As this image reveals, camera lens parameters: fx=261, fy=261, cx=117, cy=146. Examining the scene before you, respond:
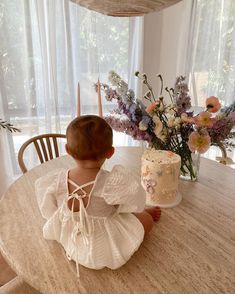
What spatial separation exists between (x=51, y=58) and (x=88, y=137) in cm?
153

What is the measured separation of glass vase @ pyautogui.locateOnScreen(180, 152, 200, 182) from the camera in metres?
1.18

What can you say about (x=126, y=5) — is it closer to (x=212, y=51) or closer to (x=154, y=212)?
(x=154, y=212)

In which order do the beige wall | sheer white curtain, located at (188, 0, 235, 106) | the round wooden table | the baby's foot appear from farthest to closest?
1. the beige wall
2. sheer white curtain, located at (188, 0, 235, 106)
3. the baby's foot
4. the round wooden table

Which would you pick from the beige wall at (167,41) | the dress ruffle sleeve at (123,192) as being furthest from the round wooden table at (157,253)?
the beige wall at (167,41)

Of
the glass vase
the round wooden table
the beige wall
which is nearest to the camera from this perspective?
the round wooden table

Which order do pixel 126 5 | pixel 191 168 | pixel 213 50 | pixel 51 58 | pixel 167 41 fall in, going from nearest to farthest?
1. pixel 126 5
2. pixel 191 168
3. pixel 51 58
4. pixel 213 50
5. pixel 167 41

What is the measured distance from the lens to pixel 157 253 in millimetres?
787

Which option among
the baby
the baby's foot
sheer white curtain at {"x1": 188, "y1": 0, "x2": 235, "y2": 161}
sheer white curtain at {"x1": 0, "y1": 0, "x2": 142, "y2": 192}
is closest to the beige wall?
sheer white curtain at {"x1": 188, "y1": 0, "x2": 235, "y2": 161}

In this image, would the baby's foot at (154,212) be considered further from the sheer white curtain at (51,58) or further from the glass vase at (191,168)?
the sheer white curtain at (51,58)

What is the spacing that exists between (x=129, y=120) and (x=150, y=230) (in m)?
0.43

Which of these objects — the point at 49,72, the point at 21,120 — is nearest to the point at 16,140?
the point at 21,120

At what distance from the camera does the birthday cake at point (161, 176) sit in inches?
38.6

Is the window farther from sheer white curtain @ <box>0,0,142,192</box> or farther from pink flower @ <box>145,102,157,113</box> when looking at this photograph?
pink flower @ <box>145,102,157,113</box>

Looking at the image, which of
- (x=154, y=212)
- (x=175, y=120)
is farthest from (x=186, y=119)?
(x=154, y=212)
